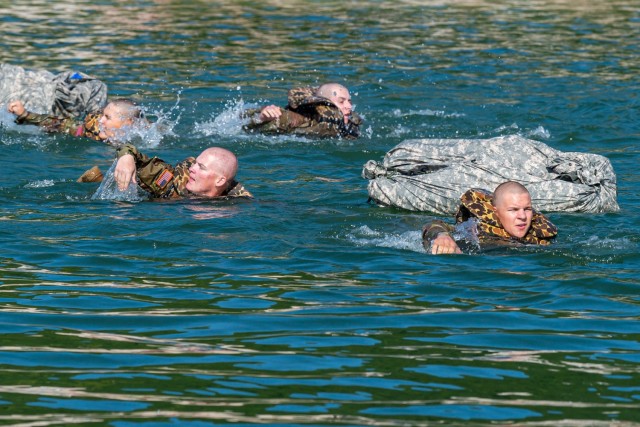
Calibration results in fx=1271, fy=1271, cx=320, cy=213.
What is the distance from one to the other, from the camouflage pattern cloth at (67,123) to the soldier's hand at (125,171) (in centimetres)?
395

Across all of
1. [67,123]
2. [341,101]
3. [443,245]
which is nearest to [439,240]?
[443,245]

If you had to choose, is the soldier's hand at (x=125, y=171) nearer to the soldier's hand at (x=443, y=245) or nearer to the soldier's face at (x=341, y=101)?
the soldier's hand at (x=443, y=245)

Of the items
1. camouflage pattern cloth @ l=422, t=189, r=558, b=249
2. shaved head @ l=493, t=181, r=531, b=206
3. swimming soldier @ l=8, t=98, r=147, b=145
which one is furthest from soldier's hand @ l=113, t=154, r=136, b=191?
swimming soldier @ l=8, t=98, r=147, b=145

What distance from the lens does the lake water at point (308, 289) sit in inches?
278

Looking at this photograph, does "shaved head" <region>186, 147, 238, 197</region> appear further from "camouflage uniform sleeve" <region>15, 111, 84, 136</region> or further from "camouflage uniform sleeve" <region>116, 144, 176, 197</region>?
"camouflage uniform sleeve" <region>15, 111, 84, 136</region>

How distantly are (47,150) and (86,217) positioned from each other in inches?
165

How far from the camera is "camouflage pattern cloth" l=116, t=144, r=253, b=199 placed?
13203mm

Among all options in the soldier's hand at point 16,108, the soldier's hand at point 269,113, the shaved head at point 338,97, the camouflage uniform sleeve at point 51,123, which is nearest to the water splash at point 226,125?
the soldier's hand at point 269,113

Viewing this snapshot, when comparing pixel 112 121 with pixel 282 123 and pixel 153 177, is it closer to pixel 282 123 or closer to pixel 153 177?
pixel 282 123

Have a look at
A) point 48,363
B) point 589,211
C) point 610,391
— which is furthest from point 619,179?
point 48,363

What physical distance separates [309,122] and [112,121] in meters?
2.60

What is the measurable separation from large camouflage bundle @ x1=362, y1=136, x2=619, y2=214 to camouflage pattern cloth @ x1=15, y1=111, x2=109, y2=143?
16.3 ft

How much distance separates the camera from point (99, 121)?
16625mm

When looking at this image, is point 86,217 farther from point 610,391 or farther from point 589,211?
point 610,391
